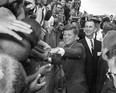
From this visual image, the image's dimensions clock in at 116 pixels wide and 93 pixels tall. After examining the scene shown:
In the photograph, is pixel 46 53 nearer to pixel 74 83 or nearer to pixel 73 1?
pixel 74 83

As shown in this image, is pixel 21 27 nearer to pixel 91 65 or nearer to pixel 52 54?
pixel 52 54

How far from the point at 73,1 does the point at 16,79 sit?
1045 cm

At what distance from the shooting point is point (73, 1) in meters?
11.2

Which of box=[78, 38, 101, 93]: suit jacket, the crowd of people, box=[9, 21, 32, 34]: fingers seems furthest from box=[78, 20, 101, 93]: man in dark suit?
box=[9, 21, 32, 34]: fingers

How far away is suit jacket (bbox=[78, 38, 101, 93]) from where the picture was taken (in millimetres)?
3965

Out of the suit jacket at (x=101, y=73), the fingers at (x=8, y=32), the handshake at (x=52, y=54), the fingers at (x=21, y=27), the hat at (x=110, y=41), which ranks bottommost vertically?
the suit jacket at (x=101, y=73)

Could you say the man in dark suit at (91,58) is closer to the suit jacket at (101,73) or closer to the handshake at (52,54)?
the suit jacket at (101,73)

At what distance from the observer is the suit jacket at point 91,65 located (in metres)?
3.96

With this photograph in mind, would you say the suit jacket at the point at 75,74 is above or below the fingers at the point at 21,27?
below

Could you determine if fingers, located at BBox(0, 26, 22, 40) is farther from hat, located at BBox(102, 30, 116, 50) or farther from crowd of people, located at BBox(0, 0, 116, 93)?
hat, located at BBox(102, 30, 116, 50)

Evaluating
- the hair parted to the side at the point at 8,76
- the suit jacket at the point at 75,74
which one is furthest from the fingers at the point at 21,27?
the suit jacket at the point at 75,74

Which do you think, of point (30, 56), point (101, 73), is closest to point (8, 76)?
point (30, 56)

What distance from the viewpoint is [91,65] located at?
3990 millimetres

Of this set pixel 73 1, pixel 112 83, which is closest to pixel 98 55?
pixel 112 83
